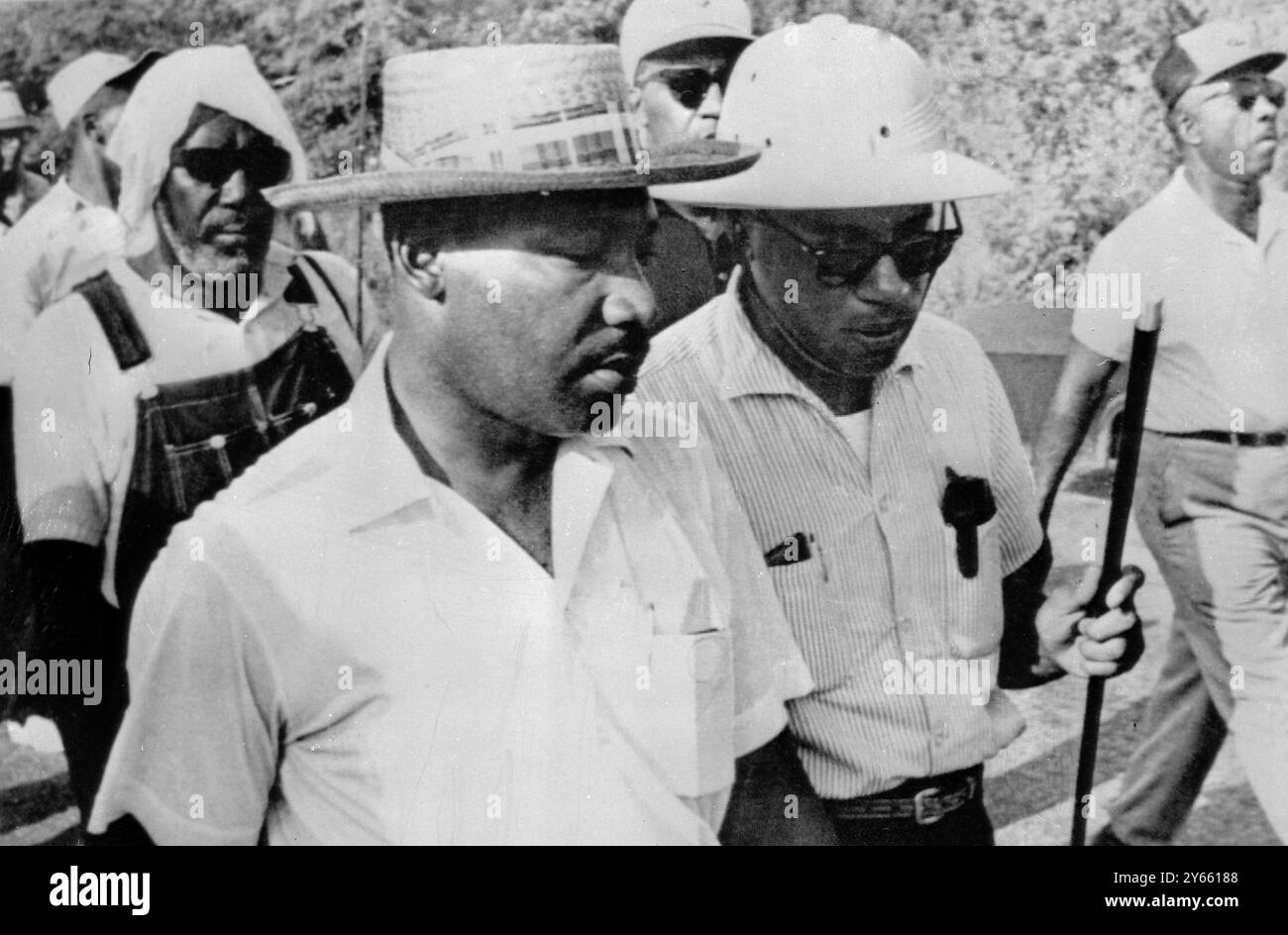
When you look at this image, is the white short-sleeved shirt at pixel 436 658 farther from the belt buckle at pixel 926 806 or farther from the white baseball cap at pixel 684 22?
the white baseball cap at pixel 684 22

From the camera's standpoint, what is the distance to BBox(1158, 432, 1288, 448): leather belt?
15.0ft

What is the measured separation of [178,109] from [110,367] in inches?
31.6

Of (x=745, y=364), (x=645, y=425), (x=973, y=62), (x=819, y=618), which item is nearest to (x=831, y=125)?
(x=973, y=62)

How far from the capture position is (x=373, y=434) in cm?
432

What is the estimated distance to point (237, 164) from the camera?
172 inches

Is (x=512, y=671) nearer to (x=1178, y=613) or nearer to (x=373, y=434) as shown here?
(x=373, y=434)

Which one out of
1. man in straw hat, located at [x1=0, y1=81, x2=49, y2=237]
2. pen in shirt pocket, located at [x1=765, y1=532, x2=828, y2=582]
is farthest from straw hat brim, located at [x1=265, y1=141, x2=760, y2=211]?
pen in shirt pocket, located at [x1=765, y1=532, x2=828, y2=582]

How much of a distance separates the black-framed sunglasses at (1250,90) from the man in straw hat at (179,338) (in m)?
2.73

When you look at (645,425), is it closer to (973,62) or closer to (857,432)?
(857,432)

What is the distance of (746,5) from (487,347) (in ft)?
4.27

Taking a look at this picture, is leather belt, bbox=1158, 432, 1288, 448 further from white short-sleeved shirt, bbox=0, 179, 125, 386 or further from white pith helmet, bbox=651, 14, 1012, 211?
white short-sleeved shirt, bbox=0, 179, 125, 386

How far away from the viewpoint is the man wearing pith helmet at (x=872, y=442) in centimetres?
433

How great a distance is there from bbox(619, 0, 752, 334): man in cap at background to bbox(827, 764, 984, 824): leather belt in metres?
1.58

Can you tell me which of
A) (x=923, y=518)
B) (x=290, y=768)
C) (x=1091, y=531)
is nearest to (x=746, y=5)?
(x=923, y=518)
